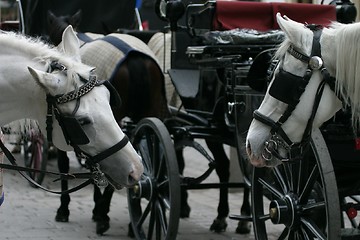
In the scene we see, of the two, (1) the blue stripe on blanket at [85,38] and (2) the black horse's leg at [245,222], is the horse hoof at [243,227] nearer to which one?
(2) the black horse's leg at [245,222]

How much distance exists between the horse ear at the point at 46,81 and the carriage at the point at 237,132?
4.24 feet

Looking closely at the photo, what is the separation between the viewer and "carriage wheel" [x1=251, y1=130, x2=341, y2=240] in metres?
4.39

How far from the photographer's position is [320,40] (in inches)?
157

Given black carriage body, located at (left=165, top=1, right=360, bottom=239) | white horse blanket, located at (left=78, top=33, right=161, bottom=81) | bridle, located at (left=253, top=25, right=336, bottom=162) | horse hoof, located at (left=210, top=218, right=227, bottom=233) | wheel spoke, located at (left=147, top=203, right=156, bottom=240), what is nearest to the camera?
bridle, located at (left=253, top=25, right=336, bottom=162)

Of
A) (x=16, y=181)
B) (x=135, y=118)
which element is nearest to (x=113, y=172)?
(x=135, y=118)

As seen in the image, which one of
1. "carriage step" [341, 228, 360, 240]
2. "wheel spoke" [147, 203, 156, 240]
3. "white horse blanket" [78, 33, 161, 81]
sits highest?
"white horse blanket" [78, 33, 161, 81]

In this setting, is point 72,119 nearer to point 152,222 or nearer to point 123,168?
point 123,168

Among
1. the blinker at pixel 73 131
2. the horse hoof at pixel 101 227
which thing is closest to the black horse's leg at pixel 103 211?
the horse hoof at pixel 101 227

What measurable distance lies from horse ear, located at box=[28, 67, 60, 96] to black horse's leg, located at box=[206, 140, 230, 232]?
342 centimetres

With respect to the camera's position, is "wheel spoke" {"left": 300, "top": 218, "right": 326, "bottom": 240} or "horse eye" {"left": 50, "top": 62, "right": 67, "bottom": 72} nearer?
"horse eye" {"left": 50, "top": 62, "right": 67, "bottom": 72}

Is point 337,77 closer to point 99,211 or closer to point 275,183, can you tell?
point 275,183

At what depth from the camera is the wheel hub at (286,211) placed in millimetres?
4691

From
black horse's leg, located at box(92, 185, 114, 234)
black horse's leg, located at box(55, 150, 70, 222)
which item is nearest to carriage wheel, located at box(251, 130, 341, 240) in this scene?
black horse's leg, located at box(92, 185, 114, 234)

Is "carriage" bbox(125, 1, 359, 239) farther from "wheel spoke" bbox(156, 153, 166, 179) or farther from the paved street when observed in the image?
the paved street
